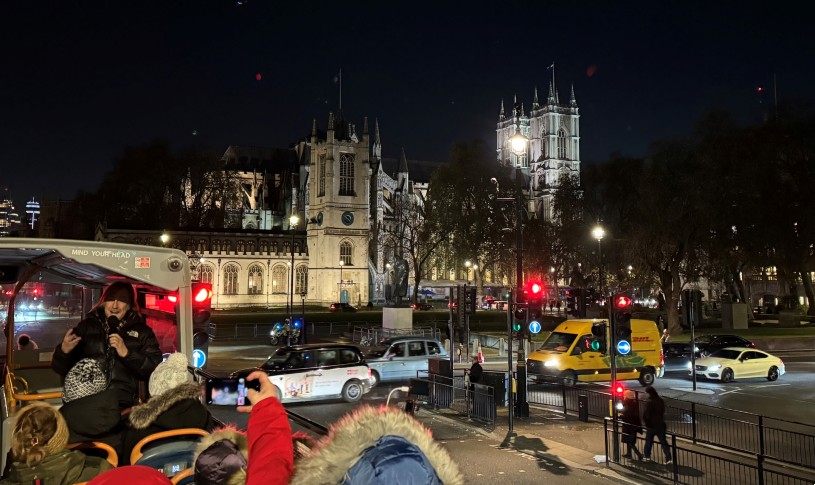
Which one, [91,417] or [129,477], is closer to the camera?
[129,477]

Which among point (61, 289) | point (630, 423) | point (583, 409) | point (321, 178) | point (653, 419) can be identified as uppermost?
point (321, 178)

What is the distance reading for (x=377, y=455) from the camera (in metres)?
2.12

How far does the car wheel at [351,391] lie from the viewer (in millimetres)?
18328

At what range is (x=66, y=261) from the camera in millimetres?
6613

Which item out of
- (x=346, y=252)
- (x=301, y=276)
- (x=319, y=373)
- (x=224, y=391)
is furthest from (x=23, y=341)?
(x=301, y=276)

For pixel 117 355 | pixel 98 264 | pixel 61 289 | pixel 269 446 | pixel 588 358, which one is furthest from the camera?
pixel 588 358

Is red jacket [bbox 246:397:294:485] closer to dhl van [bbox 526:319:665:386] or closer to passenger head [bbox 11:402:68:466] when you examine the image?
passenger head [bbox 11:402:68:466]

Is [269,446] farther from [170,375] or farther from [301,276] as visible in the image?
[301,276]

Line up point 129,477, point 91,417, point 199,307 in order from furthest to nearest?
1. point 199,307
2. point 91,417
3. point 129,477

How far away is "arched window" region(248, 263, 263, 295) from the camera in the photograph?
71.4 m

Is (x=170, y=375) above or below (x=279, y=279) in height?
below

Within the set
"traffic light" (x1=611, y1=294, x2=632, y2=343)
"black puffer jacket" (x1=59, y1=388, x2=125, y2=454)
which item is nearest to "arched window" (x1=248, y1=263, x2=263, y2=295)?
"traffic light" (x1=611, y1=294, x2=632, y2=343)

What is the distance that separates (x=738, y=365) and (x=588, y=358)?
6.21 meters

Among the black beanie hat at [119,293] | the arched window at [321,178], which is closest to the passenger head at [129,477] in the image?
the black beanie hat at [119,293]
